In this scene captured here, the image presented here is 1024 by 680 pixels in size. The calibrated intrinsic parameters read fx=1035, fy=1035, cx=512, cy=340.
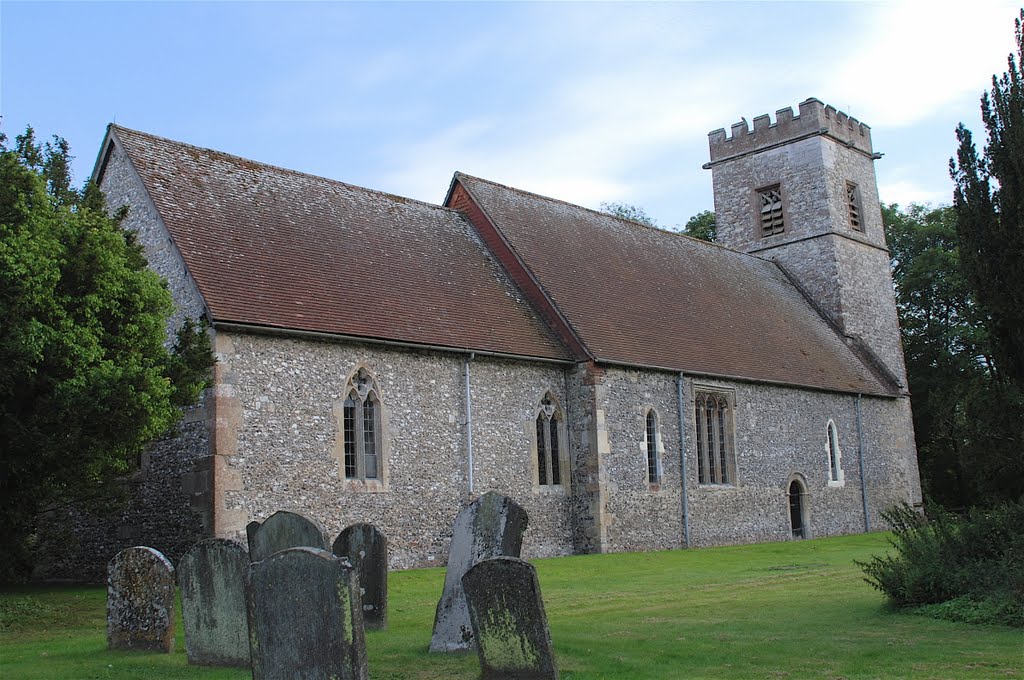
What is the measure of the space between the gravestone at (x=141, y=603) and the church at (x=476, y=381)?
6079 mm

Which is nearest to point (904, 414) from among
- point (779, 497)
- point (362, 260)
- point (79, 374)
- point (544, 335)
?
point (779, 497)

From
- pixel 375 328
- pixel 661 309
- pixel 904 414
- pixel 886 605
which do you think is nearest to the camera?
pixel 886 605

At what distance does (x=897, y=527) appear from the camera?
42.3ft

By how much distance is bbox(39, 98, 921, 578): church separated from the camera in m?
17.6

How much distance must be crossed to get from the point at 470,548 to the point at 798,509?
19.9 metres

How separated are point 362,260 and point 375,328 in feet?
8.22

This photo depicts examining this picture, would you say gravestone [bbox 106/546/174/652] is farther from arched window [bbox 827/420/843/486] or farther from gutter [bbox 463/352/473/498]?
arched window [bbox 827/420/843/486]

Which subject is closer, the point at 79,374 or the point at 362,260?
the point at 79,374

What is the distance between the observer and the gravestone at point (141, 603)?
10.1 meters

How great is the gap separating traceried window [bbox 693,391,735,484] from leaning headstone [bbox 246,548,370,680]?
18988 mm

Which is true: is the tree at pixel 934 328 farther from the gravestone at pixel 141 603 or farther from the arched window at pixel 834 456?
the gravestone at pixel 141 603

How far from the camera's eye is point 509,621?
8109 millimetres

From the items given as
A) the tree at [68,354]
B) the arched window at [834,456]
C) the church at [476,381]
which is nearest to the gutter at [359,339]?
the church at [476,381]

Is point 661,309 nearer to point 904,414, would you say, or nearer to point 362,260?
point 362,260
